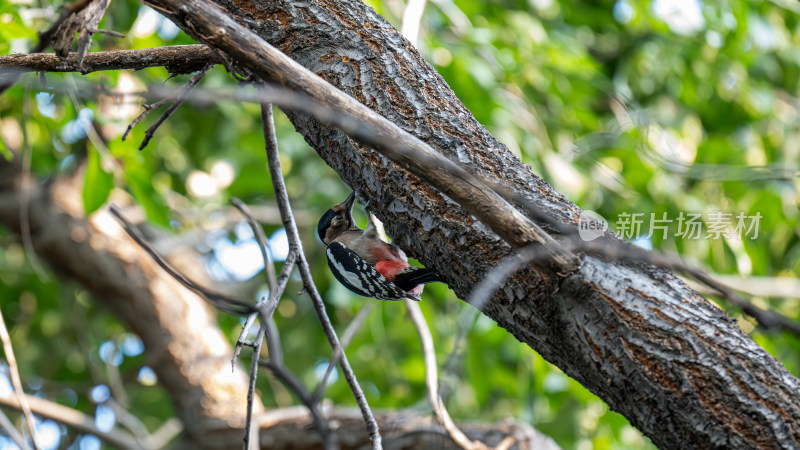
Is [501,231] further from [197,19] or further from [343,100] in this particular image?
[197,19]

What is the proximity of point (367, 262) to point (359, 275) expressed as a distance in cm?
9

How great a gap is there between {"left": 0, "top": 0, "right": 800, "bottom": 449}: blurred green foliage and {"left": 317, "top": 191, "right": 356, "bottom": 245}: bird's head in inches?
18.6

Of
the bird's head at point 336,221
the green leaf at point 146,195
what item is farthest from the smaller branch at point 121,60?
the bird's head at point 336,221

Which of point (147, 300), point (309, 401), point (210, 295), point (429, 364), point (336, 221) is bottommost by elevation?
point (147, 300)

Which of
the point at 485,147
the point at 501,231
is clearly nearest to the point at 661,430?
the point at 501,231

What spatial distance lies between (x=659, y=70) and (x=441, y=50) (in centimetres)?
249

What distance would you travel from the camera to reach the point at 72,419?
13.0 ft

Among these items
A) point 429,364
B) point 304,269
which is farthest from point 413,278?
point 304,269

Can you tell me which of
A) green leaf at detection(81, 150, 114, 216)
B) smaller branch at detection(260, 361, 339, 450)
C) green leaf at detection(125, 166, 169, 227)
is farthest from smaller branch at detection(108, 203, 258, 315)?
green leaf at detection(125, 166, 169, 227)

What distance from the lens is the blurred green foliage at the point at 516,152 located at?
12.2ft

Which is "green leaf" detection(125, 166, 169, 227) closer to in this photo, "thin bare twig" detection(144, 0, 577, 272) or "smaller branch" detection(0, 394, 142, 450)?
"smaller branch" detection(0, 394, 142, 450)

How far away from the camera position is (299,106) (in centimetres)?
121

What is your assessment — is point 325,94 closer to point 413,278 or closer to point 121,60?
point 121,60

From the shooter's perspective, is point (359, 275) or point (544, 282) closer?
point (544, 282)
